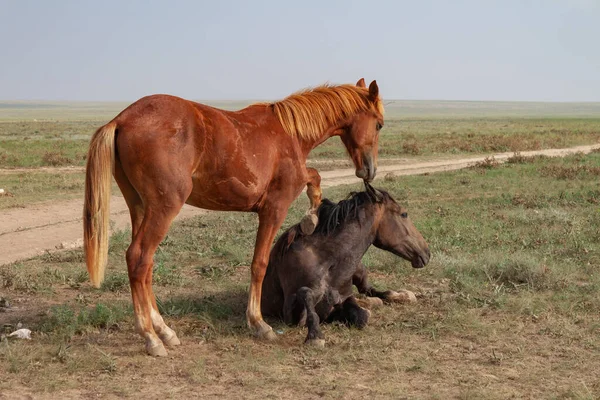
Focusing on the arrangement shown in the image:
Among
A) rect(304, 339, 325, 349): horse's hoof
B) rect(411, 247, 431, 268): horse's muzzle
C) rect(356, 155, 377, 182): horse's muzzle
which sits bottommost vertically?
rect(304, 339, 325, 349): horse's hoof

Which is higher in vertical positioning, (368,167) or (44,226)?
(368,167)

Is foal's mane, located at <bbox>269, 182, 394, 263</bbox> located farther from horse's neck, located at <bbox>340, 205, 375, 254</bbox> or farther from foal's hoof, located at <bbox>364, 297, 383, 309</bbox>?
foal's hoof, located at <bbox>364, 297, 383, 309</bbox>

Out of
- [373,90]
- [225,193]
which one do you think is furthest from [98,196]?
[373,90]

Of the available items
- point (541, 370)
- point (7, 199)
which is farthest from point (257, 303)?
point (7, 199)

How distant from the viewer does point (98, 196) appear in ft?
19.0

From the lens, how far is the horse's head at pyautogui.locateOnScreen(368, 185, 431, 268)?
22.7 feet

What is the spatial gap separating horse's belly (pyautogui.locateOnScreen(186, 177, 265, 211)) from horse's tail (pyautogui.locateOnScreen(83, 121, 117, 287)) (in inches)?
27.5

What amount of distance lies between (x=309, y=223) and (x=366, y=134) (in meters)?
0.94

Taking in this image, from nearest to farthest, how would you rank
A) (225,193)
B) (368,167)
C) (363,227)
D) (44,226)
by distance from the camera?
(225,193), (368,167), (363,227), (44,226)

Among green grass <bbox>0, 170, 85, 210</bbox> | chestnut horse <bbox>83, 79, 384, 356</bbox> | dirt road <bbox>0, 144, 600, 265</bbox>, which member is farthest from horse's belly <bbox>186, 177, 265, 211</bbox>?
green grass <bbox>0, 170, 85, 210</bbox>

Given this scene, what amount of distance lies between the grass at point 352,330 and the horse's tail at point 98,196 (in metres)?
0.73

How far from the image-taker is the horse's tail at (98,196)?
223 inches

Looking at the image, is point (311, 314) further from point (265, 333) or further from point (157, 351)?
point (157, 351)

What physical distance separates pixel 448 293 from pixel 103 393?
4.10 m
